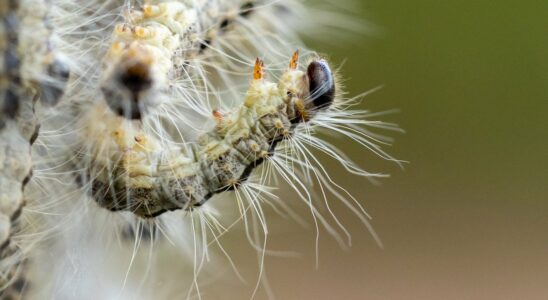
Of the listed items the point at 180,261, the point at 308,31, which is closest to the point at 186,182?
the point at 308,31

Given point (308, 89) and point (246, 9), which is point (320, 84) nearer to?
point (308, 89)

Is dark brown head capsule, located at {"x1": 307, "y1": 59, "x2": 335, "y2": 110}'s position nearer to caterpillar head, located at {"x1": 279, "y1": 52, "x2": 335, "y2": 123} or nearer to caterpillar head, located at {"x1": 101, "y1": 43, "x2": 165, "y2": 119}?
caterpillar head, located at {"x1": 279, "y1": 52, "x2": 335, "y2": 123}

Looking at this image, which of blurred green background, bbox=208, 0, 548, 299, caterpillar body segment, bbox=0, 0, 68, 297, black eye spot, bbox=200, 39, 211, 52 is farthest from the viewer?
blurred green background, bbox=208, 0, 548, 299

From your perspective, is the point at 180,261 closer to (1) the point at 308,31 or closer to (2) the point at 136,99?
(1) the point at 308,31

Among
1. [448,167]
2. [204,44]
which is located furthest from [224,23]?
[448,167]

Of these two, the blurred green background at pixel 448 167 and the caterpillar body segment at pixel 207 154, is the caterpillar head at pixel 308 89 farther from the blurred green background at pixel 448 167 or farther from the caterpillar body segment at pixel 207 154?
the blurred green background at pixel 448 167

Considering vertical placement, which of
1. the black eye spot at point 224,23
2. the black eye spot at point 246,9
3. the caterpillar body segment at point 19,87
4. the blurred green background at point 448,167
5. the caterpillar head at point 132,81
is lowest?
the caterpillar body segment at point 19,87

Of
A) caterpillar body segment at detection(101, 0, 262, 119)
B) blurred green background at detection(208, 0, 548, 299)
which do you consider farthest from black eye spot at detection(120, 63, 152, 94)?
blurred green background at detection(208, 0, 548, 299)

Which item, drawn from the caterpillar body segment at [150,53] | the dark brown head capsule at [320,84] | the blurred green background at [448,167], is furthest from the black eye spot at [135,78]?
the blurred green background at [448,167]
